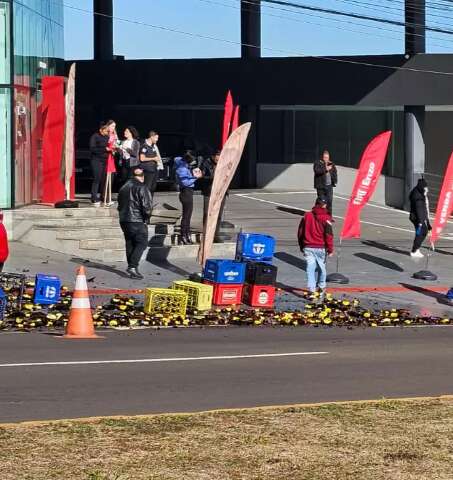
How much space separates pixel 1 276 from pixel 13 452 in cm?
895

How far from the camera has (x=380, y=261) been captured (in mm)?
25766

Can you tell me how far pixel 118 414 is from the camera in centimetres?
1052

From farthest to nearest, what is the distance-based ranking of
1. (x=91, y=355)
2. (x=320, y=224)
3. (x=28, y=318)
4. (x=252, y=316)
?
(x=320, y=224), (x=252, y=316), (x=28, y=318), (x=91, y=355)

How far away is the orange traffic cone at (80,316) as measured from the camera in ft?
51.0

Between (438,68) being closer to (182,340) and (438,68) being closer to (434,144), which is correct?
(434,144)

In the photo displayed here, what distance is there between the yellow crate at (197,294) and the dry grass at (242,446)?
7717 millimetres

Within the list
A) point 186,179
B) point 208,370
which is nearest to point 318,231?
point 186,179

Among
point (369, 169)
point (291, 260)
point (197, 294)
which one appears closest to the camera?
point (197, 294)

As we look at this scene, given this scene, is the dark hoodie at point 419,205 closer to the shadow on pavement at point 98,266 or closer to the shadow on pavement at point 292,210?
the shadow on pavement at point 98,266

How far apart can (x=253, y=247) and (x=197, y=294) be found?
2598 mm

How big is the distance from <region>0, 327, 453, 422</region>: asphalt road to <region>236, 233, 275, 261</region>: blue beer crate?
3570 millimetres

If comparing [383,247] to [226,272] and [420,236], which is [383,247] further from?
[226,272]

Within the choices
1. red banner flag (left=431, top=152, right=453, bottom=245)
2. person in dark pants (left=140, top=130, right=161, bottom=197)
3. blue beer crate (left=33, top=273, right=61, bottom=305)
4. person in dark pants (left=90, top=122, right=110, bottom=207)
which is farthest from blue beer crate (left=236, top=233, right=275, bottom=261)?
person in dark pants (left=90, top=122, right=110, bottom=207)

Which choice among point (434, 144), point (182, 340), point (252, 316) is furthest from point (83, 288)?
point (434, 144)
